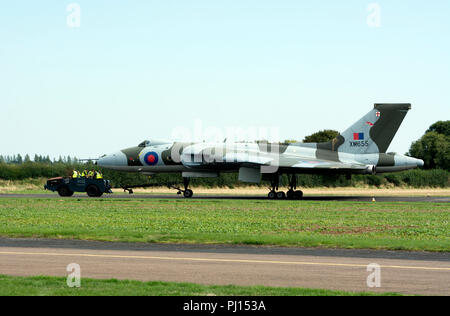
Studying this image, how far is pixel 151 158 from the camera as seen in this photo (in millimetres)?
50156

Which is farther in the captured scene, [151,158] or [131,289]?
[151,158]

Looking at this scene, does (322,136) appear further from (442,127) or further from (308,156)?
(308,156)

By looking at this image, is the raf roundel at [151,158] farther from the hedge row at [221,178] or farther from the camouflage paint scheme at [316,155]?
the hedge row at [221,178]

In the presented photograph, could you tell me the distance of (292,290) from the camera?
11047mm

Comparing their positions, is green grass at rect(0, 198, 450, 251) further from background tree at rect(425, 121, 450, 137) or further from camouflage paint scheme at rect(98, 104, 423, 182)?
background tree at rect(425, 121, 450, 137)

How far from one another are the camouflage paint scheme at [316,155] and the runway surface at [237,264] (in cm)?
2865

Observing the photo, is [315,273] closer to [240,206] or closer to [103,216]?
[103,216]

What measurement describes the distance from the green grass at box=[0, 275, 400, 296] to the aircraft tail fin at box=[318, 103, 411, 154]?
120 feet

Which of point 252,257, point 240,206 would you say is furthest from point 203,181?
point 252,257

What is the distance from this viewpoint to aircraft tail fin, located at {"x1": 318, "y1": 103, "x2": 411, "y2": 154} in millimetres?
45812

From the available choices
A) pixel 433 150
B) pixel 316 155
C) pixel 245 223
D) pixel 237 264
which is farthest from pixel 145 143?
pixel 433 150

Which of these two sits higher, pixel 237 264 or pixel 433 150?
pixel 433 150

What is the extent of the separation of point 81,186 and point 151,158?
579cm
